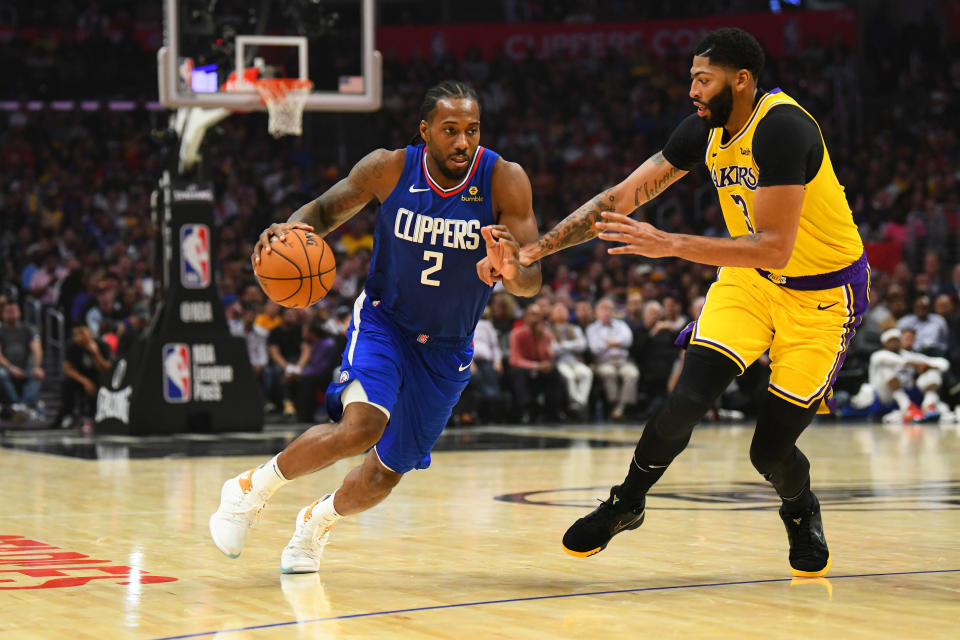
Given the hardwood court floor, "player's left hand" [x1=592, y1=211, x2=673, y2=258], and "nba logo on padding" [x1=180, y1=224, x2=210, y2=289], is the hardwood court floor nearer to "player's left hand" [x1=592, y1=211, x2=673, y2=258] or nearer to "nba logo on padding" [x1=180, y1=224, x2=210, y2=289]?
"player's left hand" [x1=592, y1=211, x2=673, y2=258]

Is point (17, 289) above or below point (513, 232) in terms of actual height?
below

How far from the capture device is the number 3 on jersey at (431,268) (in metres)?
5.33

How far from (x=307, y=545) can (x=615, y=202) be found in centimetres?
184

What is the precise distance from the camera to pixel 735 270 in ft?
17.3

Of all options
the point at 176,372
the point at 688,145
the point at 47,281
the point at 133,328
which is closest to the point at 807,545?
the point at 688,145

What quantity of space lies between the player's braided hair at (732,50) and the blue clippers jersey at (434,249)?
1.02m

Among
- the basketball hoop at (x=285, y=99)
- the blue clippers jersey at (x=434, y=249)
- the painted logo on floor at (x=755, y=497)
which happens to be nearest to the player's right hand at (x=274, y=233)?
the blue clippers jersey at (x=434, y=249)

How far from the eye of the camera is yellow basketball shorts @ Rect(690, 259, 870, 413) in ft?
16.6

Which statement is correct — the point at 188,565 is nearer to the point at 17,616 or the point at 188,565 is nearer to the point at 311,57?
the point at 17,616

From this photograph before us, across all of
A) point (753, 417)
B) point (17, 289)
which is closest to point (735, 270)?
point (753, 417)

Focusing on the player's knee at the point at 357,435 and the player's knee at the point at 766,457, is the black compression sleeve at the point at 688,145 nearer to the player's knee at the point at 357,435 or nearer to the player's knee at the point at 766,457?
the player's knee at the point at 766,457

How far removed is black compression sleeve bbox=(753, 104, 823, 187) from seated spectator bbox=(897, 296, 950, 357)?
38.7 ft

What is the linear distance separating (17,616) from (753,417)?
44.2 ft

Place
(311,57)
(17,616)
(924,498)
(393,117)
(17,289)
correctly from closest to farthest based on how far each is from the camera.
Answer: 1. (17,616)
2. (924,498)
3. (311,57)
4. (17,289)
5. (393,117)
